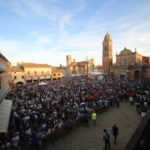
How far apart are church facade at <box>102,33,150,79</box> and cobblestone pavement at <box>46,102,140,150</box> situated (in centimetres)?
3287

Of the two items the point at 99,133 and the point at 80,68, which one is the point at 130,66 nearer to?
the point at 80,68

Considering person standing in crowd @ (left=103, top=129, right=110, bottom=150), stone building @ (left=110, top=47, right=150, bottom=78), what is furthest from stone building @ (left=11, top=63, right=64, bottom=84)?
person standing in crowd @ (left=103, top=129, right=110, bottom=150)

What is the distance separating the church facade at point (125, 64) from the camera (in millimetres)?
44812

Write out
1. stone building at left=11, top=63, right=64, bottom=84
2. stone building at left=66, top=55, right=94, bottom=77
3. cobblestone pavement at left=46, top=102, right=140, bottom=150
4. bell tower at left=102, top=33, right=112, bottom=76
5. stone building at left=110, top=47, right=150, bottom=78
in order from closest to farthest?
cobblestone pavement at left=46, top=102, right=140, bottom=150 → stone building at left=11, top=63, right=64, bottom=84 → stone building at left=110, top=47, right=150, bottom=78 → bell tower at left=102, top=33, right=112, bottom=76 → stone building at left=66, top=55, right=94, bottom=77

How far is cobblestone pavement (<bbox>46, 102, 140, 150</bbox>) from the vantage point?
30.2 ft

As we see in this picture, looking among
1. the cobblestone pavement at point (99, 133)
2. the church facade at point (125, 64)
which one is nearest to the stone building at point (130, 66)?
the church facade at point (125, 64)

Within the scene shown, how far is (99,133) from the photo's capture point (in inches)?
428

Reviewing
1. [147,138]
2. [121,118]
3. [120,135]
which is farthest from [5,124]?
[121,118]

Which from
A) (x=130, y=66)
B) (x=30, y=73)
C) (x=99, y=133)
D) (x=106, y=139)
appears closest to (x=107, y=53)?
(x=130, y=66)

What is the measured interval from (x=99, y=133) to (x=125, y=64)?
145 feet

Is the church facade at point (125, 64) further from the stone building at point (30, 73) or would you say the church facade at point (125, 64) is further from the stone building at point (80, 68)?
the stone building at point (30, 73)

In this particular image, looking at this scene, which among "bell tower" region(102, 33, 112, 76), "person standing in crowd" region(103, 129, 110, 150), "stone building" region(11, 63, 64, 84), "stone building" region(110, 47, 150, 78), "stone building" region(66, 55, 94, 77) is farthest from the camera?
"stone building" region(66, 55, 94, 77)

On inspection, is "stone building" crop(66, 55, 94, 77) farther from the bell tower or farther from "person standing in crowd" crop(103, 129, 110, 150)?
"person standing in crowd" crop(103, 129, 110, 150)

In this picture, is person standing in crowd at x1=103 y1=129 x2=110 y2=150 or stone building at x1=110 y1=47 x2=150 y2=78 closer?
person standing in crowd at x1=103 y1=129 x2=110 y2=150
